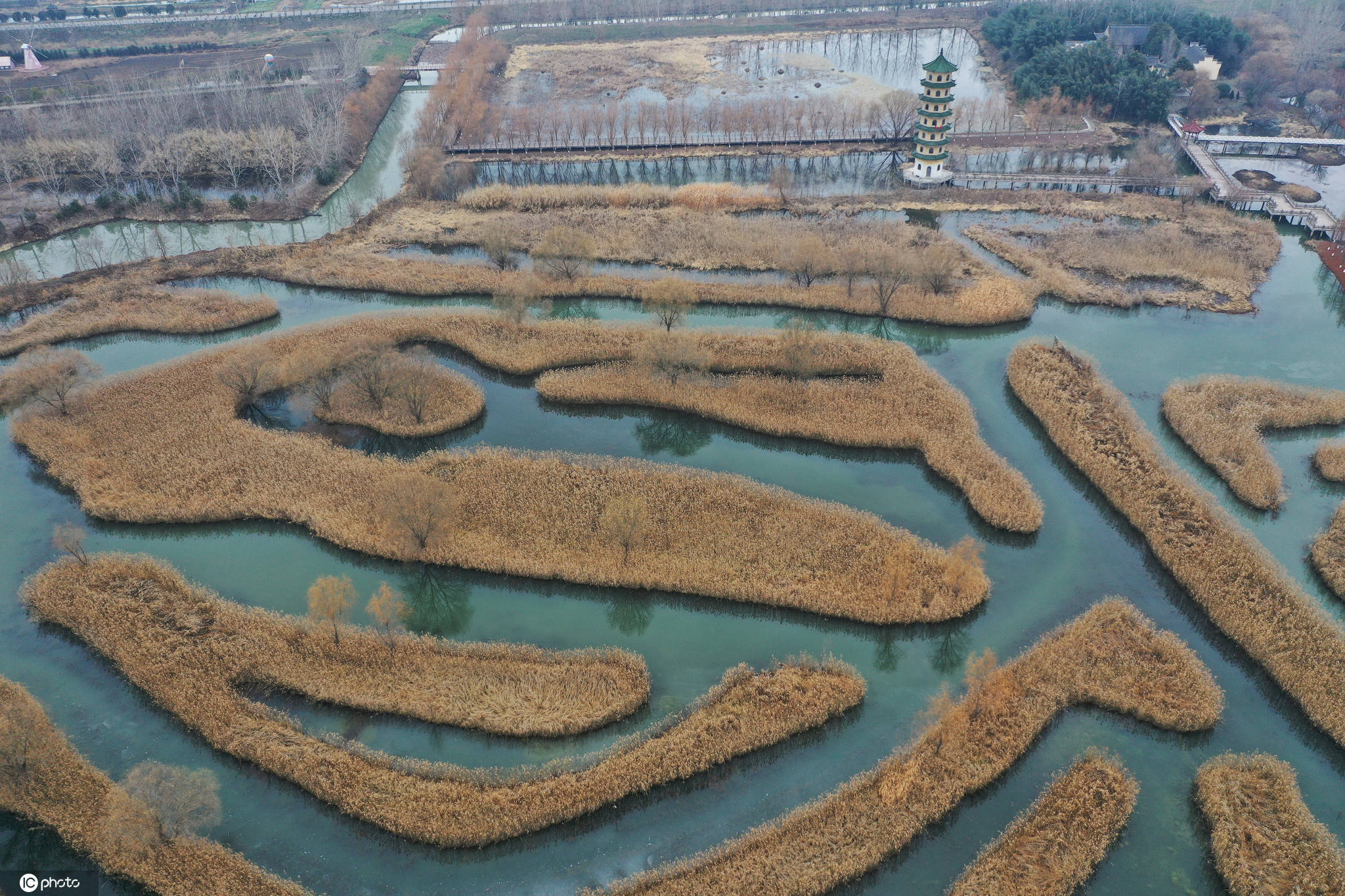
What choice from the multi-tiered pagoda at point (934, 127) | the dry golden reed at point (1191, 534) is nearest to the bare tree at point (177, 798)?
the dry golden reed at point (1191, 534)

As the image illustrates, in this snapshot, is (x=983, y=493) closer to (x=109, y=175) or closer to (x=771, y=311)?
(x=771, y=311)

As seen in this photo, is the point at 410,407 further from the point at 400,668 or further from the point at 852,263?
the point at 852,263

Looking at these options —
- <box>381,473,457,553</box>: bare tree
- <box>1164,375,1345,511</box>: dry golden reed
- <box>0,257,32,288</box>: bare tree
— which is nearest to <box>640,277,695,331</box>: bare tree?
<box>381,473,457,553</box>: bare tree

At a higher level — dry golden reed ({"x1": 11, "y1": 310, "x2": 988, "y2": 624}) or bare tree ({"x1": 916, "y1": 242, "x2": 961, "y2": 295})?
bare tree ({"x1": 916, "y1": 242, "x2": 961, "y2": 295})

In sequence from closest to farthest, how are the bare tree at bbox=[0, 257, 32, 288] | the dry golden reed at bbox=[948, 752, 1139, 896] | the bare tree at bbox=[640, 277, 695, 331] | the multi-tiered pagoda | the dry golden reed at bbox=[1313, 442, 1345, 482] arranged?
1. the dry golden reed at bbox=[948, 752, 1139, 896]
2. the dry golden reed at bbox=[1313, 442, 1345, 482]
3. the bare tree at bbox=[640, 277, 695, 331]
4. the bare tree at bbox=[0, 257, 32, 288]
5. the multi-tiered pagoda

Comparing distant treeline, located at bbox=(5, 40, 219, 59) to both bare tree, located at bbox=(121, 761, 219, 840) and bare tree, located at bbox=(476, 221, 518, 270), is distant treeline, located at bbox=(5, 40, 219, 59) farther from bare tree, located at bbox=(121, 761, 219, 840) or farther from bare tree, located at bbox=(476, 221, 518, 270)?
bare tree, located at bbox=(121, 761, 219, 840)

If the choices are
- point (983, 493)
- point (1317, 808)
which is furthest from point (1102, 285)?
point (1317, 808)
